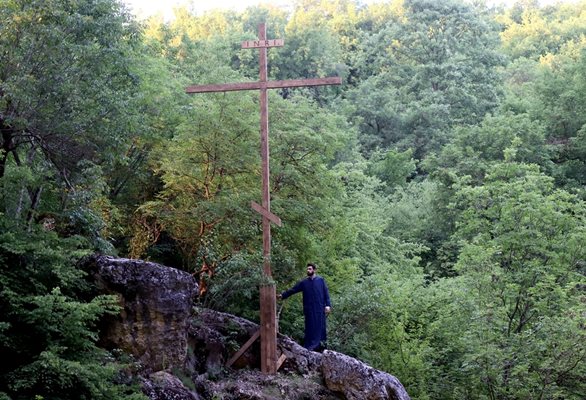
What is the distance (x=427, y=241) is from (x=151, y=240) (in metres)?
13.7

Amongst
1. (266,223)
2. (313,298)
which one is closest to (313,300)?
(313,298)

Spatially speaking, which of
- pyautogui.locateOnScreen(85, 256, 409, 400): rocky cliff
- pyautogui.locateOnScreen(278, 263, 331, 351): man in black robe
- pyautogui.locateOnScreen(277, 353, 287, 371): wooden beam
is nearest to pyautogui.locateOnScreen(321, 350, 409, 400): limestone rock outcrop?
pyautogui.locateOnScreen(85, 256, 409, 400): rocky cliff

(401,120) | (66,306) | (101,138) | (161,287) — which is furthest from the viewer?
(401,120)

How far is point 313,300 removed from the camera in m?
12.0

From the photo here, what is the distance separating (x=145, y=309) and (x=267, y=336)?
82.4 inches

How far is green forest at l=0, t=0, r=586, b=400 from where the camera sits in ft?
28.9

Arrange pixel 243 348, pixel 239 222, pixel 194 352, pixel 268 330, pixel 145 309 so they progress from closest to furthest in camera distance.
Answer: pixel 145 309
pixel 194 352
pixel 268 330
pixel 243 348
pixel 239 222

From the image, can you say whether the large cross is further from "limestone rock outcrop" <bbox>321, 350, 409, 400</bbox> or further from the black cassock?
the black cassock

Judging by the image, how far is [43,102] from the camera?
977cm

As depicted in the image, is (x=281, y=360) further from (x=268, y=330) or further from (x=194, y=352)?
(x=194, y=352)

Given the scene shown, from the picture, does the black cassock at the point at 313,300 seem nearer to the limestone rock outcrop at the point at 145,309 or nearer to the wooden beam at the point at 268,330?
the wooden beam at the point at 268,330

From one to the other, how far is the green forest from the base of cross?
40cm

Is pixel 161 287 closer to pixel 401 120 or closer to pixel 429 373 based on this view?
pixel 429 373

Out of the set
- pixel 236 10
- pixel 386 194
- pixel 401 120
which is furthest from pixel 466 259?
pixel 236 10
